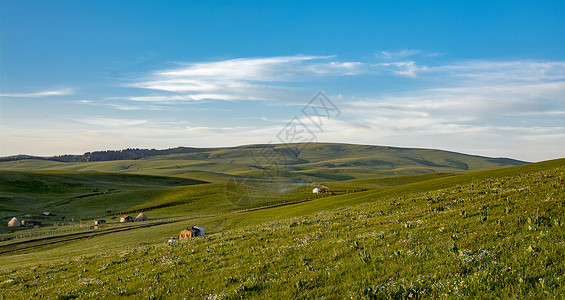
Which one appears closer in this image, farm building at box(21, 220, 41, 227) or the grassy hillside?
the grassy hillside

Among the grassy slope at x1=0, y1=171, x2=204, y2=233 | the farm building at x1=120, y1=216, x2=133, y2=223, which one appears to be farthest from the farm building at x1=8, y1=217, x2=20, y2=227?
the farm building at x1=120, y1=216, x2=133, y2=223

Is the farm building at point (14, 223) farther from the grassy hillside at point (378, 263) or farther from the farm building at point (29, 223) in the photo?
the grassy hillside at point (378, 263)

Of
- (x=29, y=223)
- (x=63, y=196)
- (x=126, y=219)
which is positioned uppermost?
(x=63, y=196)

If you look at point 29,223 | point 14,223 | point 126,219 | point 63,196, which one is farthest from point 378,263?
point 63,196

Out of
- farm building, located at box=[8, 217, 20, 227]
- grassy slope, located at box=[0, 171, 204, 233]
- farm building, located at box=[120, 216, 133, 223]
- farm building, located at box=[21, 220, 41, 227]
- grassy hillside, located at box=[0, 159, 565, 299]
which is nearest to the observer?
grassy hillside, located at box=[0, 159, 565, 299]

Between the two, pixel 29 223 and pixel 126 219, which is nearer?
pixel 29 223

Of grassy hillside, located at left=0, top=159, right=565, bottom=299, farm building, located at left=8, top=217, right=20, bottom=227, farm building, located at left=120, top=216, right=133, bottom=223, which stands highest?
grassy hillside, located at left=0, top=159, right=565, bottom=299

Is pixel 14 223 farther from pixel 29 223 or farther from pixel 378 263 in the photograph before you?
pixel 378 263

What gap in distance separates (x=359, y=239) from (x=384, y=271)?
5.21 meters

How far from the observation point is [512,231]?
12008 mm

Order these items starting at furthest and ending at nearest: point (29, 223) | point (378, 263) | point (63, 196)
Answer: point (63, 196)
point (29, 223)
point (378, 263)

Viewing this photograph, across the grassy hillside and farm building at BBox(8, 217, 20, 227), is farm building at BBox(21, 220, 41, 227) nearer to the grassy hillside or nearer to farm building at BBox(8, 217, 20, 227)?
farm building at BBox(8, 217, 20, 227)

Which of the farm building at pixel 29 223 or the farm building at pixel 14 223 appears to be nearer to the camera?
the farm building at pixel 29 223

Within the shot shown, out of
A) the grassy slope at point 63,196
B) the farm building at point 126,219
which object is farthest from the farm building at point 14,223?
the farm building at point 126,219
